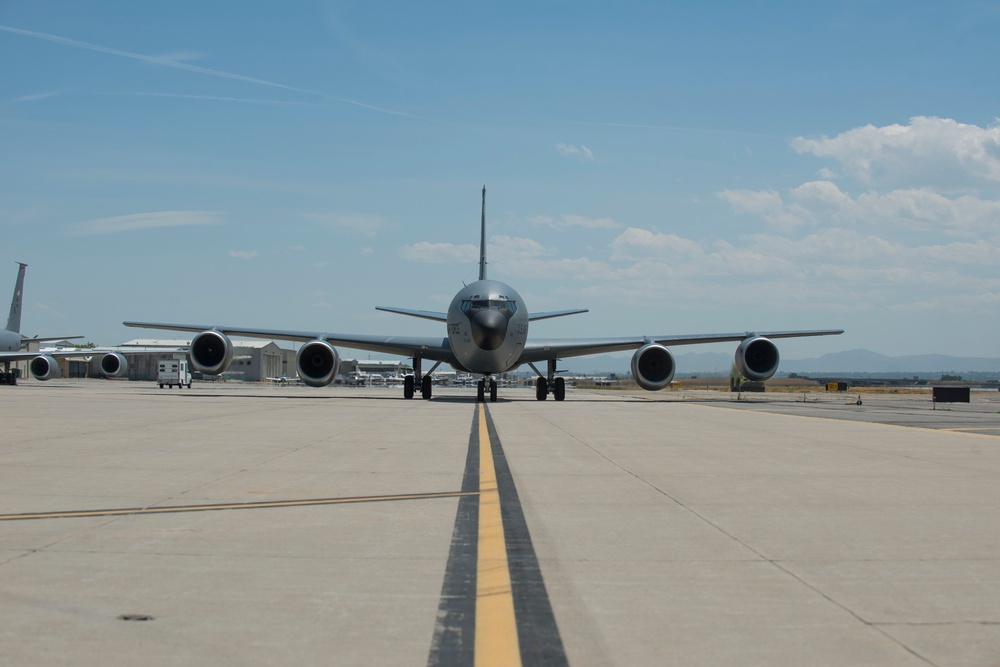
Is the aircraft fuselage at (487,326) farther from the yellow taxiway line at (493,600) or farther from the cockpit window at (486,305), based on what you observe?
the yellow taxiway line at (493,600)

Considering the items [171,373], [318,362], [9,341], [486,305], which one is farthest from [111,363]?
[486,305]

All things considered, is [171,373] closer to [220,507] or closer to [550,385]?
[550,385]

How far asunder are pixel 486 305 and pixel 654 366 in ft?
25.2

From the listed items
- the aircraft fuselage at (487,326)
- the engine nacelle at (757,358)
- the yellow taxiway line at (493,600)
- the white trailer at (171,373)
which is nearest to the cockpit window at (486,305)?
the aircraft fuselage at (487,326)

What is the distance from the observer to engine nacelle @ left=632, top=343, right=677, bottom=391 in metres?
32.7

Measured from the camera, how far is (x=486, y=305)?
1159 inches

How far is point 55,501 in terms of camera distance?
7141mm

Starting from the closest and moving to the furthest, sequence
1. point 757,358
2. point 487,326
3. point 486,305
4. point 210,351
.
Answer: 1. point 487,326
2. point 486,305
3. point 757,358
4. point 210,351

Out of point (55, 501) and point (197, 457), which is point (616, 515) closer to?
point (55, 501)

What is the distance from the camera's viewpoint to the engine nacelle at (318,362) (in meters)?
32.6

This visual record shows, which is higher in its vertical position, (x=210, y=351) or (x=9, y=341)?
(x=9, y=341)

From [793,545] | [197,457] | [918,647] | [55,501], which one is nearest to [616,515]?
[793,545]

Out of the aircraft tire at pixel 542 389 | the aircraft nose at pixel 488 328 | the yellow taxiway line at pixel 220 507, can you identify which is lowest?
the yellow taxiway line at pixel 220 507

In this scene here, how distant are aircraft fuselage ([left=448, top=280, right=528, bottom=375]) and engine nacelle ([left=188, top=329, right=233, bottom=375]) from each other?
9667mm
